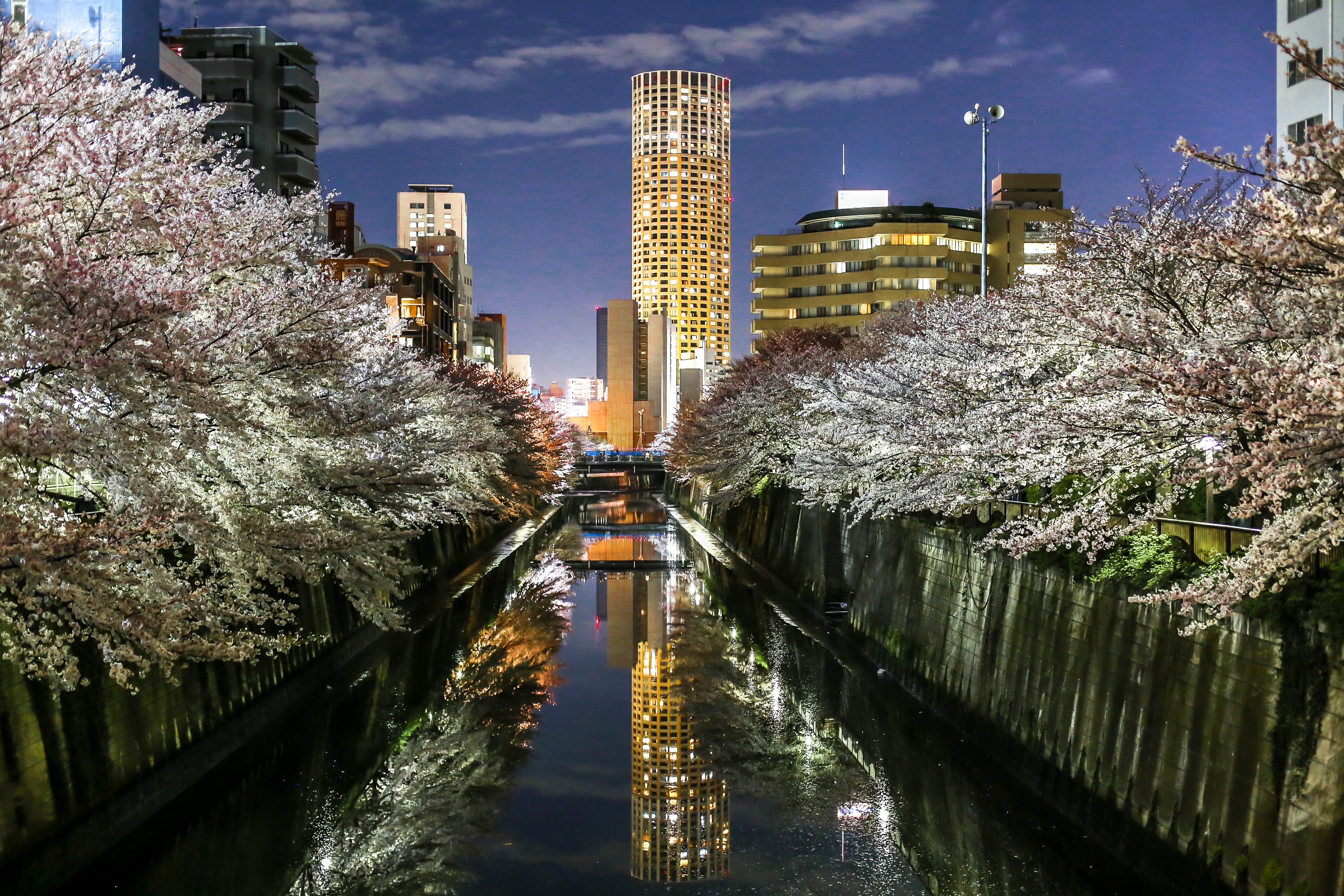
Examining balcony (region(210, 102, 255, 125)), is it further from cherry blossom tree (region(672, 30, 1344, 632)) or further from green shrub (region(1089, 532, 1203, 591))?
green shrub (region(1089, 532, 1203, 591))

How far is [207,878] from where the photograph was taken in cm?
1435

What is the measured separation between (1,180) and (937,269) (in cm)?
10323

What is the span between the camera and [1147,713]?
14125mm

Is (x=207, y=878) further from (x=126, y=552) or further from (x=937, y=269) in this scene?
(x=937, y=269)

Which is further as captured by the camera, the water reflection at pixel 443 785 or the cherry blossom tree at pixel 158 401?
the water reflection at pixel 443 785

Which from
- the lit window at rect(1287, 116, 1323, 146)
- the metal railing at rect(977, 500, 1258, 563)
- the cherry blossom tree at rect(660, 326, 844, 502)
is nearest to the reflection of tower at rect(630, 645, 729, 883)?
the metal railing at rect(977, 500, 1258, 563)

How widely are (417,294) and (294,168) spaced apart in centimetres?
2034

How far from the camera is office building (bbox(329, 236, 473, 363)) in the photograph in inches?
3184

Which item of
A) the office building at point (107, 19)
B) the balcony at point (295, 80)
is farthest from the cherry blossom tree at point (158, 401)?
the balcony at point (295, 80)

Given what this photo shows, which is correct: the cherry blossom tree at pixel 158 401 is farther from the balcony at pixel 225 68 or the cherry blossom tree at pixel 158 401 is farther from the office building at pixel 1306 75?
the balcony at pixel 225 68

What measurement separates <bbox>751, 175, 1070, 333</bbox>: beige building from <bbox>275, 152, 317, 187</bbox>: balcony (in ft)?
171

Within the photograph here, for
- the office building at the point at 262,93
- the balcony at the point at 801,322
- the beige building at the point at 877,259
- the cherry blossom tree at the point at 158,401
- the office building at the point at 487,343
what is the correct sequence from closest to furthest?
1. the cherry blossom tree at the point at 158,401
2. the office building at the point at 262,93
3. the beige building at the point at 877,259
4. the balcony at the point at 801,322
5. the office building at the point at 487,343

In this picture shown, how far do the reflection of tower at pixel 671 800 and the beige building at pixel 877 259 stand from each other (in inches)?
3231

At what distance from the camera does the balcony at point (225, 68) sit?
73.2 metres
